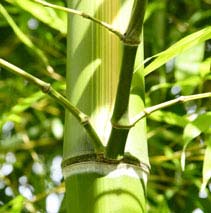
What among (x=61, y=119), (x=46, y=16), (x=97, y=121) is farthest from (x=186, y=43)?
(x=61, y=119)

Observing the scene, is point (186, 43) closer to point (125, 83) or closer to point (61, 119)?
point (125, 83)

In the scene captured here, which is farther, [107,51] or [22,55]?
Result: [22,55]

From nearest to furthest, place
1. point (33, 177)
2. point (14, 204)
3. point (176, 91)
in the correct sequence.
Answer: point (14, 204) → point (176, 91) → point (33, 177)

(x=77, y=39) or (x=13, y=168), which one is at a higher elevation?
(x=13, y=168)

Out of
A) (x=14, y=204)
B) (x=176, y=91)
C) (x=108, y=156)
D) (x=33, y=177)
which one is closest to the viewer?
(x=108, y=156)

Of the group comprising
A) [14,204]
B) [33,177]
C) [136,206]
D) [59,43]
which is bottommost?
[136,206]

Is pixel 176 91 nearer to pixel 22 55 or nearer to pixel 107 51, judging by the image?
pixel 22 55

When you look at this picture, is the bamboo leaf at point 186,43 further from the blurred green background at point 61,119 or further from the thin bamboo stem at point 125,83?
the blurred green background at point 61,119

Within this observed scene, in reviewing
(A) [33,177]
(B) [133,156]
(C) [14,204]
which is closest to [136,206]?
(B) [133,156]
